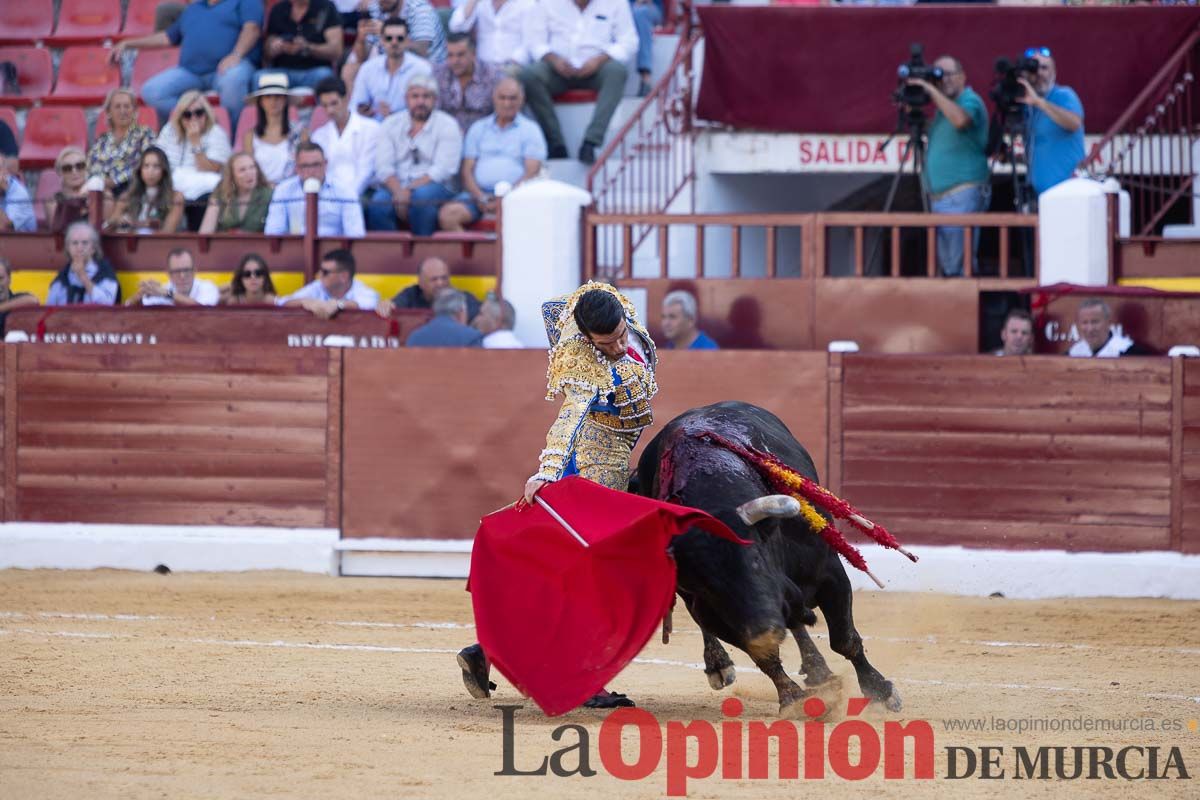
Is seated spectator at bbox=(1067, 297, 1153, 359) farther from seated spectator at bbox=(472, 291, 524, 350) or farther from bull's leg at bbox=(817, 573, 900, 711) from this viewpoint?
bull's leg at bbox=(817, 573, 900, 711)

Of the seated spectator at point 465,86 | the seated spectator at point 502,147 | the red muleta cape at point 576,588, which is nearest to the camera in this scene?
the red muleta cape at point 576,588

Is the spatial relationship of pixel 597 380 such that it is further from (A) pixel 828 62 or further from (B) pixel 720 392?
(A) pixel 828 62

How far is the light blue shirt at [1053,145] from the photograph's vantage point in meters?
9.83

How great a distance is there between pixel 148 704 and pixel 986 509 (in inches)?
190

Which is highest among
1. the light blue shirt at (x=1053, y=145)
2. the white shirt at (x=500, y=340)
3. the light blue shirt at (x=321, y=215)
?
the light blue shirt at (x=1053, y=145)

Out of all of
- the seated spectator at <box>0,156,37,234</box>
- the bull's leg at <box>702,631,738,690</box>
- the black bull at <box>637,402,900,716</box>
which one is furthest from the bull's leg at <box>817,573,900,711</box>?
the seated spectator at <box>0,156,37,234</box>

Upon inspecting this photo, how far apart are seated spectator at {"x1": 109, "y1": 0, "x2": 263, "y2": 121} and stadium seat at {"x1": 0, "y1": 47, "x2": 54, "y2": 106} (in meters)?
1.57

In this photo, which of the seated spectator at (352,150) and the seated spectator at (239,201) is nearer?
the seated spectator at (239,201)

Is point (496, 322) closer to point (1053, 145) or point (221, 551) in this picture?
point (221, 551)

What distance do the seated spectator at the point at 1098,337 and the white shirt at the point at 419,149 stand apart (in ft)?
12.9

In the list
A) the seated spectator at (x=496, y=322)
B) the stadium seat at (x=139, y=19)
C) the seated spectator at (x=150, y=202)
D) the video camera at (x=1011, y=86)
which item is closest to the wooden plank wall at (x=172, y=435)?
the seated spectator at (x=496, y=322)

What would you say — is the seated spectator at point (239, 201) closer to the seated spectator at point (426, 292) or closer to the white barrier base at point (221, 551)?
the seated spectator at point (426, 292)

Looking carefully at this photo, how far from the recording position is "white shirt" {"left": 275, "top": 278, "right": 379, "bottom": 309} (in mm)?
9852

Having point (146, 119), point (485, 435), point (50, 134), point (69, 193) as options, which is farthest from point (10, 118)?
point (485, 435)
